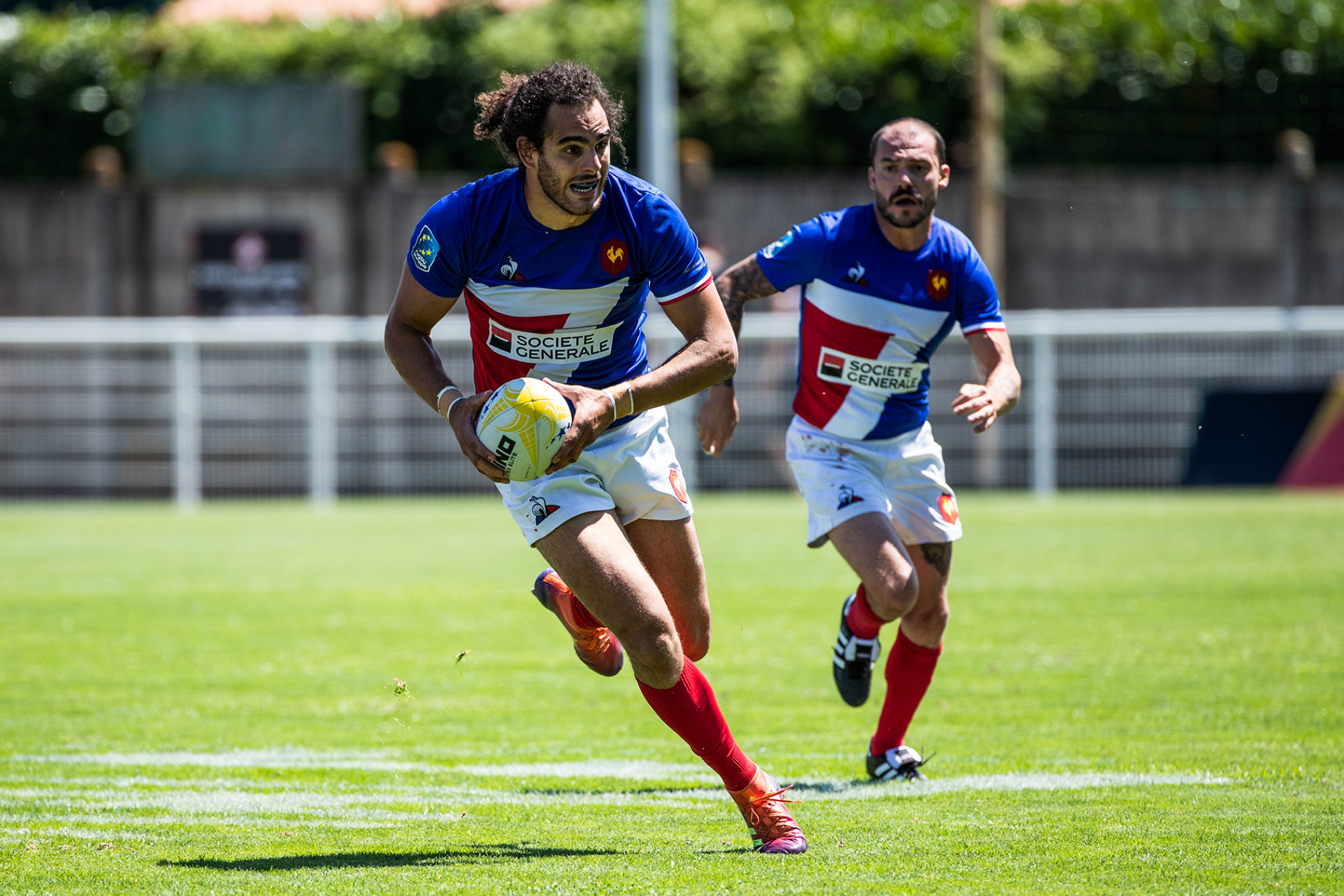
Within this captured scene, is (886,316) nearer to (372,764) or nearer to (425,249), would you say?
(425,249)

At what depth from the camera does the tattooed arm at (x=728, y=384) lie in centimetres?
660

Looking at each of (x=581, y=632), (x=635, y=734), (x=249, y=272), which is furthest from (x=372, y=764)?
(x=249, y=272)

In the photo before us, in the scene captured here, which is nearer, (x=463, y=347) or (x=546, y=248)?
(x=546, y=248)

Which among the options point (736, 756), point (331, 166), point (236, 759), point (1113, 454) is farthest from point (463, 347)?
point (736, 756)

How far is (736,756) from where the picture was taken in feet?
16.9

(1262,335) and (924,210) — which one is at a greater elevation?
(924,210)

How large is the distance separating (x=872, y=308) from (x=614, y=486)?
5.69 feet

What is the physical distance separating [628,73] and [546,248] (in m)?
20.1

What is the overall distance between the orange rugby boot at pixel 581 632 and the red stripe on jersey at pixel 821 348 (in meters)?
1.43

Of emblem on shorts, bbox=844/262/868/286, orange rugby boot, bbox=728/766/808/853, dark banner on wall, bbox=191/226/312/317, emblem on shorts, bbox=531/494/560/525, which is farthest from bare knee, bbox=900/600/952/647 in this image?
dark banner on wall, bbox=191/226/312/317

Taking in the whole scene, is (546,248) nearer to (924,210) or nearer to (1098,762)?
(924,210)

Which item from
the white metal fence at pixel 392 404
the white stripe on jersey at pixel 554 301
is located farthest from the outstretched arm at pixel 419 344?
the white metal fence at pixel 392 404

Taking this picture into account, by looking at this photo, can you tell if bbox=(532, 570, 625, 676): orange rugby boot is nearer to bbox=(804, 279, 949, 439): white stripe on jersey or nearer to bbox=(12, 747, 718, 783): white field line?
bbox=(12, 747, 718, 783): white field line

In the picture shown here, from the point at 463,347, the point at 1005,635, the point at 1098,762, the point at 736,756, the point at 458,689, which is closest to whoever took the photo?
the point at 736,756
